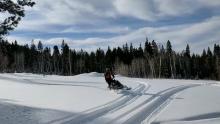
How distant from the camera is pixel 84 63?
136 meters

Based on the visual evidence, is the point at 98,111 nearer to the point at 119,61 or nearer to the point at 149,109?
the point at 149,109

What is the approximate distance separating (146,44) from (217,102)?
118m

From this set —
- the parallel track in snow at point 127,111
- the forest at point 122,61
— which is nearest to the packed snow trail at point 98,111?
the parallel track in snow at point 127,111

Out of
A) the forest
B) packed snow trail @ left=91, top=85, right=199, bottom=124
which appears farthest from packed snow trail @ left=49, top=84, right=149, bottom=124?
the forest

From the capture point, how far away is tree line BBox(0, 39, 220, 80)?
120 metres

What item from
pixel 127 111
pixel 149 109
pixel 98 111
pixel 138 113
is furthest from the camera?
pixel 149 109

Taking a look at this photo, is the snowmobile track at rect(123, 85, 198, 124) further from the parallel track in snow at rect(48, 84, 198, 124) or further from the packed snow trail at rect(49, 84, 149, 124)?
the packed snow trail at rect(49, 84, 149, 124)

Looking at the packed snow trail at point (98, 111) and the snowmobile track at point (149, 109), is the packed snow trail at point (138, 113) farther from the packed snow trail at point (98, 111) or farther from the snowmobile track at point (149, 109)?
the packed snow trail at point (98, 111)

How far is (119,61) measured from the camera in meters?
138

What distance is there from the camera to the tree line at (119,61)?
394 feet

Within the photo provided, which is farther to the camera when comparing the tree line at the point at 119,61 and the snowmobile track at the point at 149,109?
the tree line at the point at 119,61

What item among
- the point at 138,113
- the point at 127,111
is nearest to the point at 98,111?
the point at 127,111

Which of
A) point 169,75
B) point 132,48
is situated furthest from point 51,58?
point 169,75

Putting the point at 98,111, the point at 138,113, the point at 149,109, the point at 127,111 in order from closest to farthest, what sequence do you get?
the point at 138,113 → the point at 127,111 → the point at 98,111 → the point at 149,109
